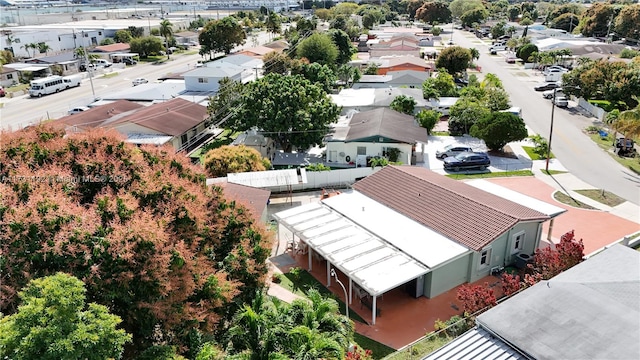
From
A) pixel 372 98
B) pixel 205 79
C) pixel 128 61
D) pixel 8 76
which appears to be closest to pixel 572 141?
pixel 372 98

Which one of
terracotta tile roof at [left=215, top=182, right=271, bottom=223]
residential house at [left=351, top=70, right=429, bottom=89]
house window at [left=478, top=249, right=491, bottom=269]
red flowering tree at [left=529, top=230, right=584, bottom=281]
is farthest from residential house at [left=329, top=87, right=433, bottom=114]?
red flowering tree at [left=529, top=230, right=584, bottom=281]

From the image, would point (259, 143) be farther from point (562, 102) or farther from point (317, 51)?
point (562, 102)

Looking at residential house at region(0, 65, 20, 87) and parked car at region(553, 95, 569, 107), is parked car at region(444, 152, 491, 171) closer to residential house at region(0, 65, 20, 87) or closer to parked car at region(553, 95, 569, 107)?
parked car at region(553, 95, 569, 107)

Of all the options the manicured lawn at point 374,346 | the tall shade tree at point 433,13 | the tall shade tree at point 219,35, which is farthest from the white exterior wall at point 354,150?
the tall shade tree at point 433,13

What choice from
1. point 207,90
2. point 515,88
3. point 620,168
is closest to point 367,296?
point 620,168

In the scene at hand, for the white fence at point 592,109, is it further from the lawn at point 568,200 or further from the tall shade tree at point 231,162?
the tall shade tree at point 231,162
